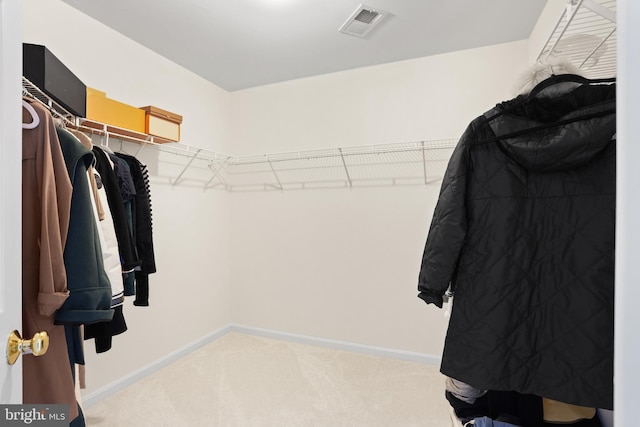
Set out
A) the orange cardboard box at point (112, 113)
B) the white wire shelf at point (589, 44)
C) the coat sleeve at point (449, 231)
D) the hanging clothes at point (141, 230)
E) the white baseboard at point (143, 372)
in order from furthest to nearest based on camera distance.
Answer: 1. the white baseboard at point (143, 372)
2. the hanging clothes at point (141, 230)
3. the orange cardboard box at point (112, 113)
4. the white wire shelf at point (589, 44)
5. the coat sleeve at point (449, 231)

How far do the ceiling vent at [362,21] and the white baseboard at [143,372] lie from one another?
2765mm

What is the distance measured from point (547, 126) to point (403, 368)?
2.19 meters

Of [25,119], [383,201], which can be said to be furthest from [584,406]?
[383,201]

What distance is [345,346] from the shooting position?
9.89ft

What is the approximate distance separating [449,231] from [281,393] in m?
1.77

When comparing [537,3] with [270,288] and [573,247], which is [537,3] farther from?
[270,288]

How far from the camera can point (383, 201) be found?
292cm

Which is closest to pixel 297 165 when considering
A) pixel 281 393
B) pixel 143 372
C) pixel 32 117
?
pixel 281 393

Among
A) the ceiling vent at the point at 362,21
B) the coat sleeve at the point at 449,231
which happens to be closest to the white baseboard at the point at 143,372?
the coat sleeve at the point at 449,231

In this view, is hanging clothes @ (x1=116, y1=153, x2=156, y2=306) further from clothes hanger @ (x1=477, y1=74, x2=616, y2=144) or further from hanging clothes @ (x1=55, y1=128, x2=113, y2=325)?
clothes hanger @ (x1=477, y1=74, x2=616, y2=144)

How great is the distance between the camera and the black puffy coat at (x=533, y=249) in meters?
0.99

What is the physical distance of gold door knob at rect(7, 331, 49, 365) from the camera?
0.75 m

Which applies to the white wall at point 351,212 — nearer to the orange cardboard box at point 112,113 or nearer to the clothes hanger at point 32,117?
the orange cardboard box at point 112,113

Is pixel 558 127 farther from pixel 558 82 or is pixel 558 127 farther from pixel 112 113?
pixel 112 113
